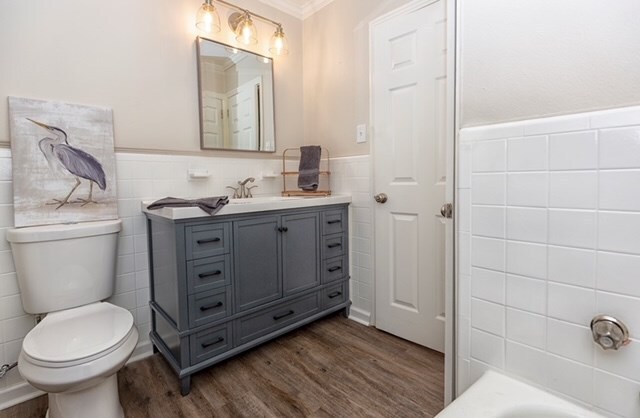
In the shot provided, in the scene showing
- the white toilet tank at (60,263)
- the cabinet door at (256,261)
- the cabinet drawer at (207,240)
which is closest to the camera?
the white toilet tank at (60,263)

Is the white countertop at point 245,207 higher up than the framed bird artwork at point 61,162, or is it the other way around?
the framed bird artwork at point 61,162

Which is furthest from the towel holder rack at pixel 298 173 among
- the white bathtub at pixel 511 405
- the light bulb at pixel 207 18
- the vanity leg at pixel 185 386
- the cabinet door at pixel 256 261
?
the white bathtub at pixel 511 405

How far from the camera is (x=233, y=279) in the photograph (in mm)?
1706

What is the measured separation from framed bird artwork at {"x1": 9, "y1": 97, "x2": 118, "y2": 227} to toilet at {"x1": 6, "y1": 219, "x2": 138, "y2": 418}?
95mm

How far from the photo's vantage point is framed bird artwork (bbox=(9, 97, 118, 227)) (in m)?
1.47

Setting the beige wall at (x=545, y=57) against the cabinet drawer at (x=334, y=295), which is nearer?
the beige wall at (x=545, y=57)

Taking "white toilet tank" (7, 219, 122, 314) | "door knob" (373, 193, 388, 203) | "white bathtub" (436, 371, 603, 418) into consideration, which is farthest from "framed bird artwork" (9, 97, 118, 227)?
"white bathtub" (436, 371, 603, 418)

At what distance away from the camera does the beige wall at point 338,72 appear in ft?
7.09

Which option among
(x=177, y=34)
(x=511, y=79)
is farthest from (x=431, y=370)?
(x=177, y=34)

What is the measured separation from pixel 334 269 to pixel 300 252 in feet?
1.15

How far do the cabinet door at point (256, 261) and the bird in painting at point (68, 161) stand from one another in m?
0.76

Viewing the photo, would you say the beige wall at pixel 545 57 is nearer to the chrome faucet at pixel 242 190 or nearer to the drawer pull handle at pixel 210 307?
the drawer pull handle at pixel 210 307

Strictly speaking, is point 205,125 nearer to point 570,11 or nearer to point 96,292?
point 96,292

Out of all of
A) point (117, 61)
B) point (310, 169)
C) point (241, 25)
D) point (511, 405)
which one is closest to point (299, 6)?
point (241, 25)
